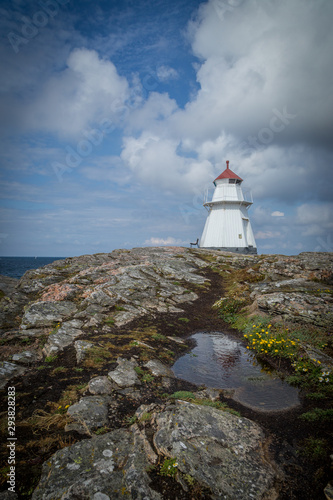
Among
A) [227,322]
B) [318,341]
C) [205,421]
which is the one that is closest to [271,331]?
[318,341]

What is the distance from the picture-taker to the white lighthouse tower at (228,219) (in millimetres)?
50278

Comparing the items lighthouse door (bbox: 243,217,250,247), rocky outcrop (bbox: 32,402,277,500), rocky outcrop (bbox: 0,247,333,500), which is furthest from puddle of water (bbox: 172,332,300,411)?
lighthouse door (bbox: 243,217,250,247)

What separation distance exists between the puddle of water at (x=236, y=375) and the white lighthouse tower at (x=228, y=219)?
125 ft

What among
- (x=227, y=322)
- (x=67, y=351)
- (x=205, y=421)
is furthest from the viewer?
(x=227, y=322)

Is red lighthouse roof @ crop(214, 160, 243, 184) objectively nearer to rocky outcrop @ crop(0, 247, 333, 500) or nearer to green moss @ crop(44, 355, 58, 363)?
rocky outcrop @ crop(0, 247, 333, 500)

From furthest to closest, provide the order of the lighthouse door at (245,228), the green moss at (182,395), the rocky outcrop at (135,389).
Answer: the lighthouse door at (245,228)
the green moss at (182,395)
the rocky outcrop at (135,389)

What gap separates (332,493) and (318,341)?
27.3 feet

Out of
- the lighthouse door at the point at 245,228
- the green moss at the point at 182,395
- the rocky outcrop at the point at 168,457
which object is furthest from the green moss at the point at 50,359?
the lighthouse door at the point at 245,228

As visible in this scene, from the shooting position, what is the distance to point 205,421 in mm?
6633

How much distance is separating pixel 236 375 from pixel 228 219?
43.5 meters

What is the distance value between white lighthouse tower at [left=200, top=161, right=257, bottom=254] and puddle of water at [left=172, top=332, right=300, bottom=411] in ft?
125

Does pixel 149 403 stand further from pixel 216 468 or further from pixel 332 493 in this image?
pixel 332 493

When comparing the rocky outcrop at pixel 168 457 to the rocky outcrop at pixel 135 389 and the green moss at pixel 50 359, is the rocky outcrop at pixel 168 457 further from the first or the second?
the green moss at pixel 50 359

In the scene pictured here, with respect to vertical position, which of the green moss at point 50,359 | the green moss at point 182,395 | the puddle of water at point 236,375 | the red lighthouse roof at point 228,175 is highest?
the red lighthouse roof at point 228,175
